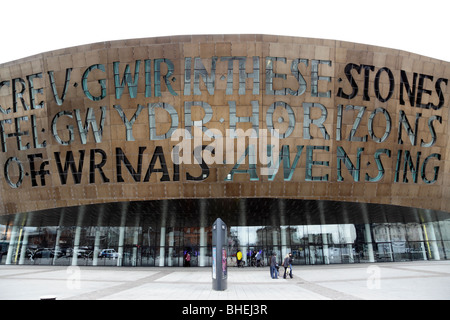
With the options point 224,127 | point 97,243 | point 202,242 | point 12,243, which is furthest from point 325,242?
point 12,243

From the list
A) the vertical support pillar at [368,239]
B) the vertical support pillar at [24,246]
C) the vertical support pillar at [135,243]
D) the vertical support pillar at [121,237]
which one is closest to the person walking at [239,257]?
the vertical support pillar at [135,243]

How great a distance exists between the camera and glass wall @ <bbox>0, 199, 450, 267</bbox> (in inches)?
1558

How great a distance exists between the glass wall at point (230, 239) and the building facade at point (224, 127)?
24.7ft

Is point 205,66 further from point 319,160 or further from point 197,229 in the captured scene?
point 197,229

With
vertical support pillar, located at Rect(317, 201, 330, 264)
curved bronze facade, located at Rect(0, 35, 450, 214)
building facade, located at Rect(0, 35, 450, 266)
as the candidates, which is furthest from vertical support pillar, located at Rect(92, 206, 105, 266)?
vertical support pillar, located at Rect(317, 201, 330, 264)

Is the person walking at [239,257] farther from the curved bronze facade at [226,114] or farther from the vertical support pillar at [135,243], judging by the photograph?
the vertical support pillar at [135,243]

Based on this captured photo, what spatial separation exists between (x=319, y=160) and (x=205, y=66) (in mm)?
11305

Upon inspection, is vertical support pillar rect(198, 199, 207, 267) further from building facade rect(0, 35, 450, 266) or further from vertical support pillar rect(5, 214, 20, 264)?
vertical support pillar rect(5, 214, 20, 264)

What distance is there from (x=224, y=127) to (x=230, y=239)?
17.9 metres

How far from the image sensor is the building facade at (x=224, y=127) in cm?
2716

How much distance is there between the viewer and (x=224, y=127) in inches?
1065

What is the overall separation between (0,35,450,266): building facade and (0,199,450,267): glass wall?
7539 mm

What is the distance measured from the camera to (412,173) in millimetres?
30344
